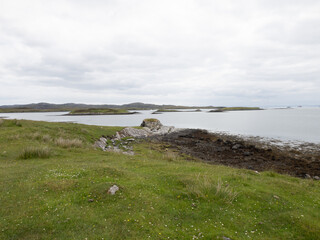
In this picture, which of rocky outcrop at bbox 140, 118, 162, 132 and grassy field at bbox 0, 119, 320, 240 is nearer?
grassy field at bbox 0, 119, 320, 240

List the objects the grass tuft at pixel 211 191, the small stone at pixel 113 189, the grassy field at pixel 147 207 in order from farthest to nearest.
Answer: the grass tuft at pixel 211 191
the small stone at pixel 113 189
the grassy field at pixel 147 207

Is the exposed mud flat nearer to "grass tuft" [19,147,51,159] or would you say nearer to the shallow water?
the shallow water

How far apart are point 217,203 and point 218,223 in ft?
6.14

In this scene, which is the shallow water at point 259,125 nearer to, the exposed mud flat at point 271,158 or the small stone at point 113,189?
the exposed mud flat at point 271,158

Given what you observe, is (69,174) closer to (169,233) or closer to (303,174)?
(169,233)

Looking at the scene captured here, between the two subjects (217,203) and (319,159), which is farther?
(319,159)

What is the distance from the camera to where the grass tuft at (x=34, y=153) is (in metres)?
20.4

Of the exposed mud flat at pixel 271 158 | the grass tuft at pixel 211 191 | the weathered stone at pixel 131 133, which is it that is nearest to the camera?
the grass tuft at pixel 211 191

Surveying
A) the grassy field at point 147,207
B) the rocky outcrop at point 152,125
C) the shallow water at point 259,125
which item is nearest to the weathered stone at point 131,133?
the rocky outcrop at point 152,125

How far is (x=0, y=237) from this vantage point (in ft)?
25.4

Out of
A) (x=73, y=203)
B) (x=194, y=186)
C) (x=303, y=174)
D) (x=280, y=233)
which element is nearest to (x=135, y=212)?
(x=73, y=203)

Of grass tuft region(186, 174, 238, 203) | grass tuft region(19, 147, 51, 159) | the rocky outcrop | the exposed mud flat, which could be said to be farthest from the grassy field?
the rocky outcrop

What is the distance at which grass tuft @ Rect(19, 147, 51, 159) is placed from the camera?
2040 cm

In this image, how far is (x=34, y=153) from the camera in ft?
68.5
